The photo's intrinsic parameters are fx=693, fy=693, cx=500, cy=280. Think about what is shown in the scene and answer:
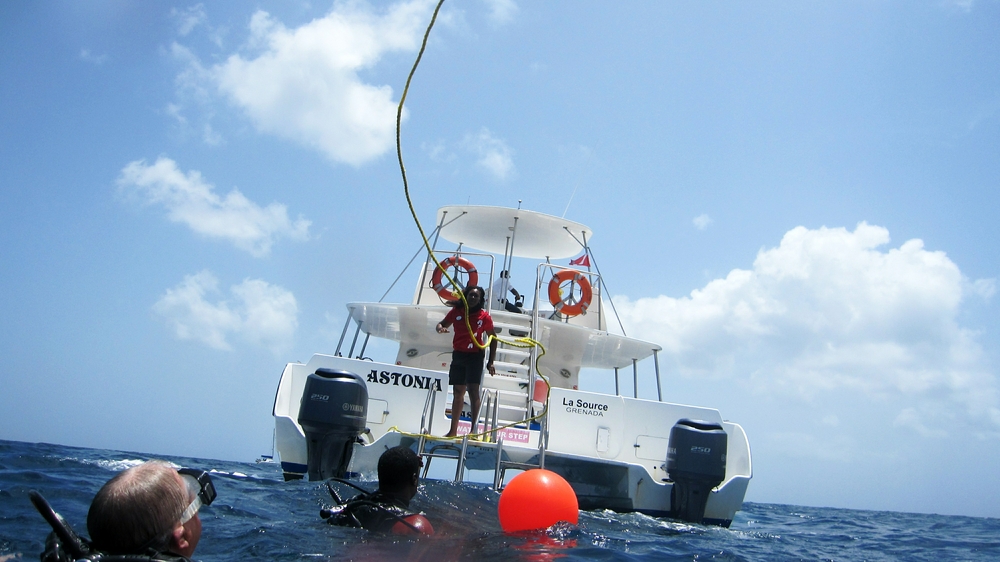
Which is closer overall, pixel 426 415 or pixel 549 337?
pixel 426 415

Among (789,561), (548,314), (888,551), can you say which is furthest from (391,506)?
(548,314)

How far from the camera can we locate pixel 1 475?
6355 mm

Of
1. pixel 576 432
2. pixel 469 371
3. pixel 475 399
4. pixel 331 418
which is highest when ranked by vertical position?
pixel 469 371

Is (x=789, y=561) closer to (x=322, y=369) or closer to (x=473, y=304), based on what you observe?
(x=473, y=304)

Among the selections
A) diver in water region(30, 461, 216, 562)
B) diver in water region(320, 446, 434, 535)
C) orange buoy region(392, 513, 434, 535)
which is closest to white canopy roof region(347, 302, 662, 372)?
diver in water region(320, 446, 434, 535)

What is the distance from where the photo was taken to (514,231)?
1045 cm

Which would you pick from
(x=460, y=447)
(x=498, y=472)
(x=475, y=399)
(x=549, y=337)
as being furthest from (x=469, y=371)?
(x=549, y=337)

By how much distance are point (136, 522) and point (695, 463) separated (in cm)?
563

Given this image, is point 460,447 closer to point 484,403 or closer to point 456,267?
point 484,403

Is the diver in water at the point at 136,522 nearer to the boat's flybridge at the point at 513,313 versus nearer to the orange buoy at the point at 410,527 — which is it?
the orange buoy at the point at 410,527

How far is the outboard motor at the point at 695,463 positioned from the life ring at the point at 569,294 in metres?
3.67

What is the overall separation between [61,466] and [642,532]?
21.2 ft

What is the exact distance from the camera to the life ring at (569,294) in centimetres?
1014

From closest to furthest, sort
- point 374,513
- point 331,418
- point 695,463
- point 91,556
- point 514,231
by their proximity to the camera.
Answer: point 91,556 < point 374,513 < point 331,418 < point 695,463 < point 514,231
